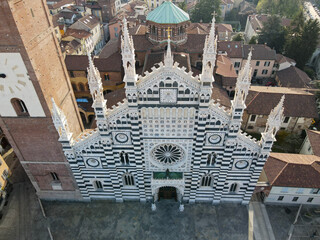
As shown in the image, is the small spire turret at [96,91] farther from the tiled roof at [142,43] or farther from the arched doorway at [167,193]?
the tiled roof at [142,43]

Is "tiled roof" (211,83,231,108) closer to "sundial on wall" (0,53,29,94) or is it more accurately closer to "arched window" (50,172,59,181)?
"arched window" (50,172,59,181)

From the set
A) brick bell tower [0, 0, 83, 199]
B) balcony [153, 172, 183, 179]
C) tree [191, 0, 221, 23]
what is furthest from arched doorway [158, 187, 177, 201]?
tree [191, 0, 221, 23]

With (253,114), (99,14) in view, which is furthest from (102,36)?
(253,114)

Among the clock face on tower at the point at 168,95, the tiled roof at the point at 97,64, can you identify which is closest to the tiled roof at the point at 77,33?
the tiled roof at the point at 97,64

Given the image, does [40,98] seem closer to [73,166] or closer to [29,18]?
[29,18]

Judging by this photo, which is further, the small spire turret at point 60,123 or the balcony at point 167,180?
the balcony at point 167,180

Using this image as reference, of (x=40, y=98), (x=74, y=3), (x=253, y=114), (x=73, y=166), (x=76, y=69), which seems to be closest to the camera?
(x=40, y=98)
